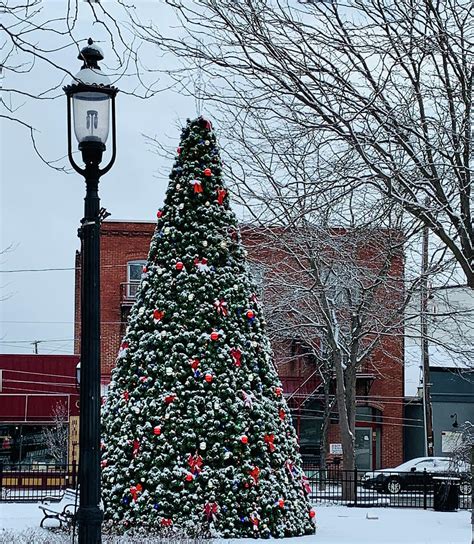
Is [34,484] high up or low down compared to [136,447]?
down

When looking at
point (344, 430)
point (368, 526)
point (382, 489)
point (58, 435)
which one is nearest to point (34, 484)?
point (58, 435)

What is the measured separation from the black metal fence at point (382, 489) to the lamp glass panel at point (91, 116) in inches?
528

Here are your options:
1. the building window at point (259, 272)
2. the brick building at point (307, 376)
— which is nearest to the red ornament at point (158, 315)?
the building window at point (259, 272)

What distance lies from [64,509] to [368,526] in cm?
510

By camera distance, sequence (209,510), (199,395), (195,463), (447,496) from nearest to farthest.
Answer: (209,510), (195,463), (199,395), (447,496)

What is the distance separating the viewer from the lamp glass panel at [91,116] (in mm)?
7703

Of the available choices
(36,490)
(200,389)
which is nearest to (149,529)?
(200,389)

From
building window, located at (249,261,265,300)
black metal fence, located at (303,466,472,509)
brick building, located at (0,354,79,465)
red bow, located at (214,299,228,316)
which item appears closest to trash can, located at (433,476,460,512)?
black metal fence, located at (303,466,472,509)

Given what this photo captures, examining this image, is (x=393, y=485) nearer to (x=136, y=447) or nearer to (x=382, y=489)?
(x=382, y=489)

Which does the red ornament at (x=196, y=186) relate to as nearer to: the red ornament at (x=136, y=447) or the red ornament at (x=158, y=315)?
the red ornament at (x=158, y=315)

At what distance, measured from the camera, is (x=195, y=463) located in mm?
12375

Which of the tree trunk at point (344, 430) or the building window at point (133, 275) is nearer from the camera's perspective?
the tree trunk at point (344, 430)

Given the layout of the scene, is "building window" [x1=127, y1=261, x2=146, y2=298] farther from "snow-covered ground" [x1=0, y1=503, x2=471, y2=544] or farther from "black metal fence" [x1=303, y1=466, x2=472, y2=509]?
"snow-covered ground" [x1=0, y1=503, x2=471, y2=544]

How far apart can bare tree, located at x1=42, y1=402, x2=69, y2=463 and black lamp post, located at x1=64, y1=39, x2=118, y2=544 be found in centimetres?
2661
